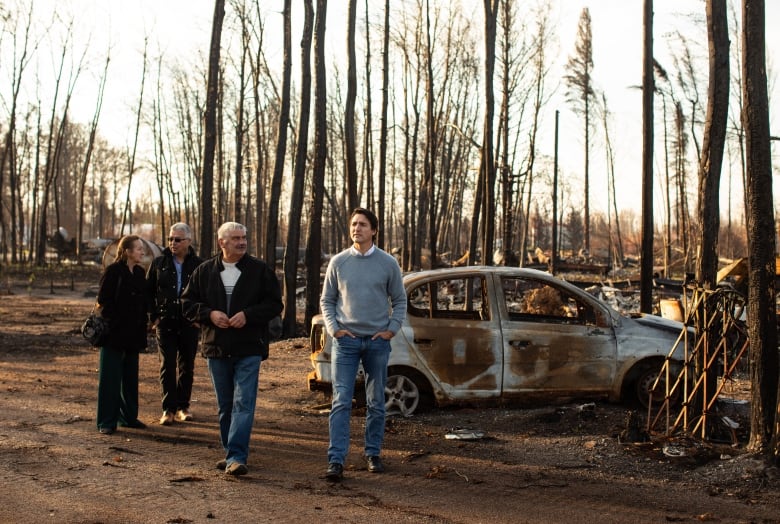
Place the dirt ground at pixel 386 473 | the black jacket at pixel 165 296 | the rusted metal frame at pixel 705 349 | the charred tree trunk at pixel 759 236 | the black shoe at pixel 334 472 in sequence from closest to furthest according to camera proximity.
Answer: the dirt ground at pixel 386 473 < the black shoe at pixel 334 472 < the charred tree trunk at pixel 759 236 < the rusted metal frame at pixel 705 349 < the black jacket at pixel 165 296

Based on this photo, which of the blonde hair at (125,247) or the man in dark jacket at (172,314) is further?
the man in dark jacket at (172,314)

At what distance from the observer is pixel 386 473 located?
20.0 ft

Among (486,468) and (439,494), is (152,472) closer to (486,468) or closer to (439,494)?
(439,494)

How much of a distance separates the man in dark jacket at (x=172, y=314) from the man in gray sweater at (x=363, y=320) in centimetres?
247

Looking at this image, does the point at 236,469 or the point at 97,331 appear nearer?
the point at 236,469

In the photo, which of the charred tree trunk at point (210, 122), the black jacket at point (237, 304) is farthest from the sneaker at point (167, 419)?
the charred tree trunk at point (210, 122)

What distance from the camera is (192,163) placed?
1954 inches

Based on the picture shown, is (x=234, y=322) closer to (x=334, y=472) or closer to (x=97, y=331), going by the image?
(x=334, y=472)

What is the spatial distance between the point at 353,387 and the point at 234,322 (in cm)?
105

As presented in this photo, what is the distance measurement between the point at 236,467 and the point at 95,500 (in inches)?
42.0

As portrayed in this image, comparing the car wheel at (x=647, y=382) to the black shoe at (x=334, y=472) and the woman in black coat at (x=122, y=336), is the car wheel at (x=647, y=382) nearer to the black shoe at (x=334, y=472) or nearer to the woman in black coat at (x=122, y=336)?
the black shoe at (x=334, y=472)

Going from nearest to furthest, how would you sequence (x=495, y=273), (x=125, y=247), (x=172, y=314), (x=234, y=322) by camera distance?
1. (x=234, y=322)
2. (x=125, y=247)
3. (x=172, y=314)
4. (x=495, y=273)

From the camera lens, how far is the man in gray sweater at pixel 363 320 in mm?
6004

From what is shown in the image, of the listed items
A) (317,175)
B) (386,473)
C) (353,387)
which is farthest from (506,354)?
(317,175)
